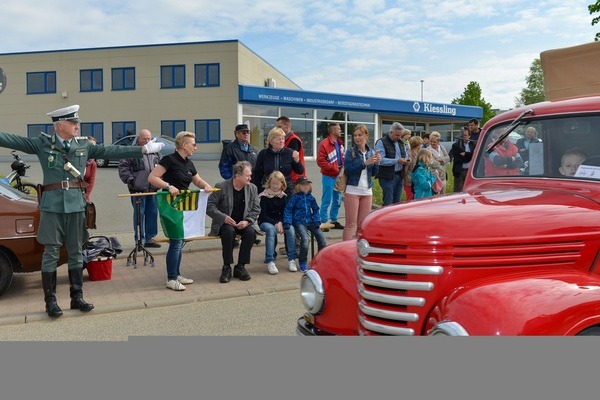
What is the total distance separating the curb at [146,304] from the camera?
5516mm

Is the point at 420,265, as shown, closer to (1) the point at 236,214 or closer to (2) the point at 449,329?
(2) the point at 449,329

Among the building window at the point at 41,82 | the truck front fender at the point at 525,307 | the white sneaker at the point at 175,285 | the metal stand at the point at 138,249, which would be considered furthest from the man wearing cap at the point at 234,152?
the building window at the point at 41,82

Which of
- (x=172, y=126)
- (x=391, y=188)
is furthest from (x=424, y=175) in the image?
(x=172, y=126)

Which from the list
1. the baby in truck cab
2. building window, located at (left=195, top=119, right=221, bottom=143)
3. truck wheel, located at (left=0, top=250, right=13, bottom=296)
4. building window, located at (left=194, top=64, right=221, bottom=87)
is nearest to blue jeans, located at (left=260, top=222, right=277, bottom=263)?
truck wheel, located at (left=0, top=250, right=13, bottom=296)

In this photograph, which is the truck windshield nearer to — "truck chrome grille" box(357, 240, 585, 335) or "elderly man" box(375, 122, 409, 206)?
"truck chrome grille" box(357, 240, 585, 335)

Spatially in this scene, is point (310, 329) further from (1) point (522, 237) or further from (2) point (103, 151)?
(2) point (103, 151)

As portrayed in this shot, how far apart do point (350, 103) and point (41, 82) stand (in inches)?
780

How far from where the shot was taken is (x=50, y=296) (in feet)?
18.5

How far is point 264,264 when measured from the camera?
815cm

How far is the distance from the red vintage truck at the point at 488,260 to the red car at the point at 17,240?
12.8 ft

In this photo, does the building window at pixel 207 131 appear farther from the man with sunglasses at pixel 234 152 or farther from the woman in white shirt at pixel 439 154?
the man with sunglasses at pixel 234 152

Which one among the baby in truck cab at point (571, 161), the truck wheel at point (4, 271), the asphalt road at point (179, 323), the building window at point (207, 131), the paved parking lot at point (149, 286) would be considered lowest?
the asphalt road at point (179, 323)

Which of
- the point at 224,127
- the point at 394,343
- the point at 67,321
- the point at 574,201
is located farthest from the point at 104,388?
the point at 224,127

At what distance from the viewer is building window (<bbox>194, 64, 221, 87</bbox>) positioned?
33219 mm
